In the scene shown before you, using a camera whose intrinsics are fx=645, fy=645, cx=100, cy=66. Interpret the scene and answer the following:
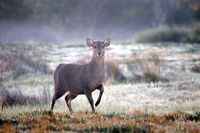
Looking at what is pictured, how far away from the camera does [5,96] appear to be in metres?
18.7

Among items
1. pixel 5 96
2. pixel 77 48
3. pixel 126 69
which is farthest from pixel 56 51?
pixel 5 96

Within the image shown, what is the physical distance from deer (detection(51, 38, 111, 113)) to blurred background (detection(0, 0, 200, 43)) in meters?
40.2

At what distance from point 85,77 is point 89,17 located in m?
49.0

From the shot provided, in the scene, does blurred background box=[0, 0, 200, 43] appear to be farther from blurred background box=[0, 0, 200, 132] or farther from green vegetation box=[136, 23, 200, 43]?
green vegetation box=[136, 23, 200, 43]

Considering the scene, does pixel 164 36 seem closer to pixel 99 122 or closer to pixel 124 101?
pixel 124 101

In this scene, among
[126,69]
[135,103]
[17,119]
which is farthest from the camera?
[126,69]

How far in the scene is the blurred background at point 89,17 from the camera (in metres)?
58.6

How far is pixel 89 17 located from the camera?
6494 cm

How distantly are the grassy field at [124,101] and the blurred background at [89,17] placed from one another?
25.5 meters

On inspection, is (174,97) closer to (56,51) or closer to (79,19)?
(56,51)

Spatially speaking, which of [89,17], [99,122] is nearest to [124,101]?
[99,122]

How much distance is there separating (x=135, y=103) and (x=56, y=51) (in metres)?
18.0

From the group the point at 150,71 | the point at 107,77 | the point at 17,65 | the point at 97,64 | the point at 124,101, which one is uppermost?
the point at 97,64

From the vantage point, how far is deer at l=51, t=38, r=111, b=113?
1598cm
